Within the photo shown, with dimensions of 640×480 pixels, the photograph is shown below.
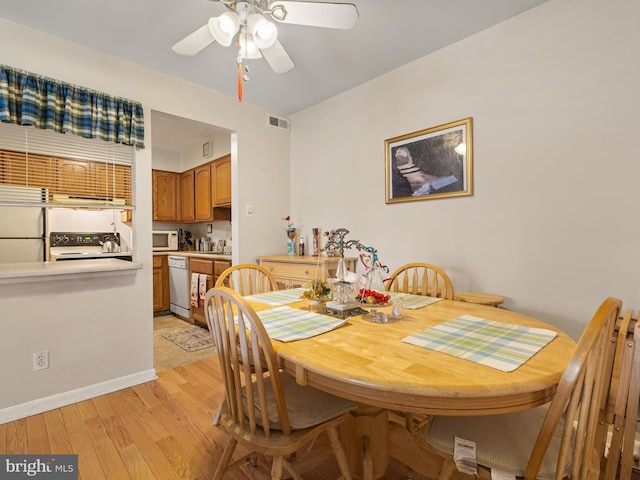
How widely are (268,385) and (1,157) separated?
2.55 m

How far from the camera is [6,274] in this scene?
1.84 meters

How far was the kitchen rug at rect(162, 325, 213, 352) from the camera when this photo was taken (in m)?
3.17

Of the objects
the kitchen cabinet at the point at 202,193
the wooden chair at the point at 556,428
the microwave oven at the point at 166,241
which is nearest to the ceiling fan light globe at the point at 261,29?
the wooden chair at the point at 556,428

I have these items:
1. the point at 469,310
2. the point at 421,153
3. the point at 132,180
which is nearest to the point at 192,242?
the point at 132,180

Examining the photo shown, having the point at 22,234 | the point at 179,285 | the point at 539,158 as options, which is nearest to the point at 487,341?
the point at 539,158

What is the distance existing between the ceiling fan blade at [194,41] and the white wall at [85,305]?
951mm

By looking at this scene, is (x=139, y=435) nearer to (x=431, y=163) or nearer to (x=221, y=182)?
(x=431, y=163)

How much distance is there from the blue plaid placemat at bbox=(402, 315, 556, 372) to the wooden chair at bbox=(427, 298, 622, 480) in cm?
14

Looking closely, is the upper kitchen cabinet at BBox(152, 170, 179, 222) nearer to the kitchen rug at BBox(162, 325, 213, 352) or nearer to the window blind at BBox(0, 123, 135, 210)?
the window blind at BBox(0, 123, 135, 210)

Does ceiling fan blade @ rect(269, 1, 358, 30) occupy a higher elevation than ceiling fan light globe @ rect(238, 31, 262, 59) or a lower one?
higher

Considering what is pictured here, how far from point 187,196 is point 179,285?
149 cm

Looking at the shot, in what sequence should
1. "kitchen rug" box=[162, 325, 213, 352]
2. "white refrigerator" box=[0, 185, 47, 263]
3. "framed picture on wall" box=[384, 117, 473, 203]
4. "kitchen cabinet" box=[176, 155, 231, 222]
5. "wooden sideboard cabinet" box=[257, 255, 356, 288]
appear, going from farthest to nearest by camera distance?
"kitchen cabinet" box=[176, 155, 231, 222] → "kitchen rug" box=[162, 325, 213, 352] → "white refrigerator" box=[0, 185, 47, 263] → "wooden sideboard cabinet" box=[257, 255, 356, 288] → "framed picture on wall" box=[384, 117, 473, 203]

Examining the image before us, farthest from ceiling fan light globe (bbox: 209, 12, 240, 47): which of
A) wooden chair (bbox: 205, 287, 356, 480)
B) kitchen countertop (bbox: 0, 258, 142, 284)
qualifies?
kitchen countertop (bbox: 0, 258, 142, 284)

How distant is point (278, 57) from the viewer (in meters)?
1.85
